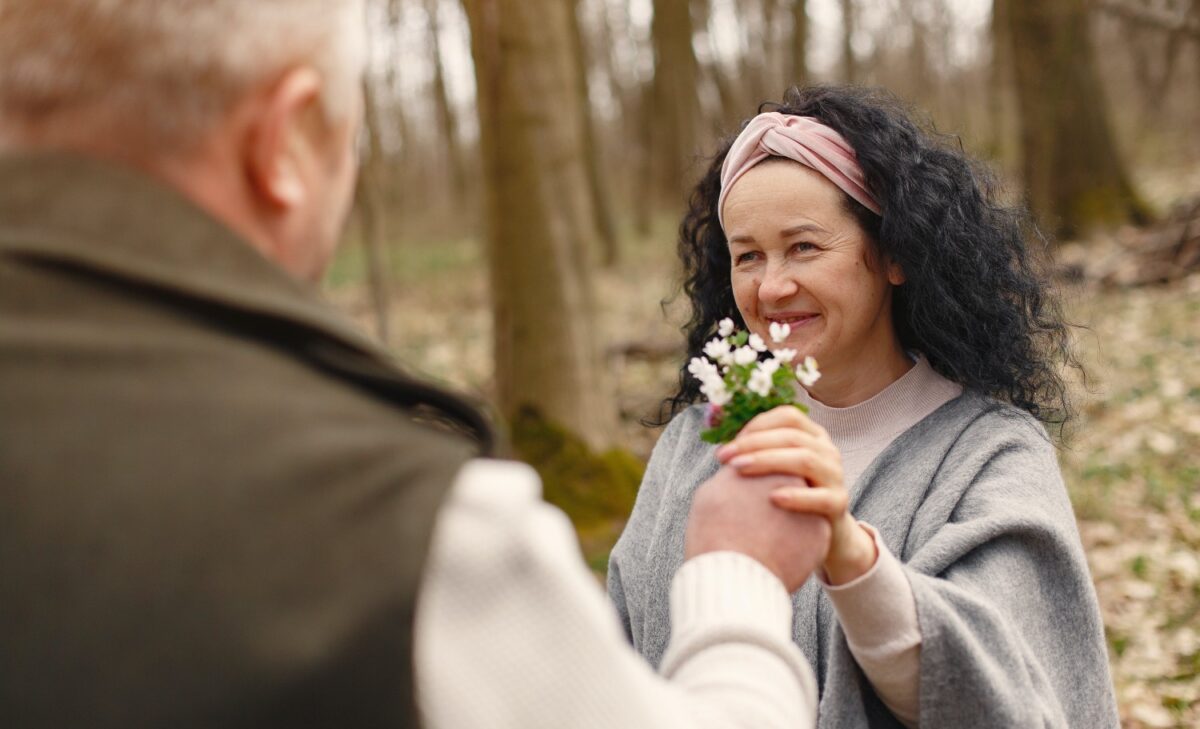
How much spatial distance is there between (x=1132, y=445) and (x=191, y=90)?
21.3ft

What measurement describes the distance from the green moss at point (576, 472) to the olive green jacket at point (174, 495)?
456 centimetres

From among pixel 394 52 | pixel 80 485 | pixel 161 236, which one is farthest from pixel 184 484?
pixel 394 52

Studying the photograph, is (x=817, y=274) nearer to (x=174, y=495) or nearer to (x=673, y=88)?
(x=174, y=495)

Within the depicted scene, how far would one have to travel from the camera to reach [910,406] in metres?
2.43

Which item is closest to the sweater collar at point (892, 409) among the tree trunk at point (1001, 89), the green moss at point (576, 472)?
the green moss at point (576, 472)

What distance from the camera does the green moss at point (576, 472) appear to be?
5.53 m

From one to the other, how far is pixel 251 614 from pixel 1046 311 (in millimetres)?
2342

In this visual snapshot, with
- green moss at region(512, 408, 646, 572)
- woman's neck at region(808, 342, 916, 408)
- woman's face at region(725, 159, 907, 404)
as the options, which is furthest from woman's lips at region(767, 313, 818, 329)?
green moss at region(512, 408, 646, 572)

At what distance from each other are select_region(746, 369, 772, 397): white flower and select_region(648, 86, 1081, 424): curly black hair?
89 cm

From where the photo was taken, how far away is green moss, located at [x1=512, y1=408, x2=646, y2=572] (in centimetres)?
553

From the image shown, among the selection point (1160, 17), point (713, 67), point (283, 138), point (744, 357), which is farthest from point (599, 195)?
point (283, 138)

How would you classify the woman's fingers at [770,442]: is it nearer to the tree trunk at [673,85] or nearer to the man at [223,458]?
the man at [223,458]

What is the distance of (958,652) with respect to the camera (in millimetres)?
1759

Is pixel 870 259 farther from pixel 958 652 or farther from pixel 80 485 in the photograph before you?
pixel 80 485
